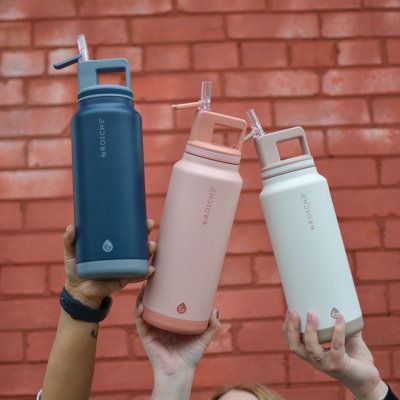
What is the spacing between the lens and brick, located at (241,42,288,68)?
5.86ft

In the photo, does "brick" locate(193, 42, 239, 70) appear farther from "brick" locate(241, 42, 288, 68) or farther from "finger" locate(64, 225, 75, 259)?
"finger" locate(64, 225, 75, 259)

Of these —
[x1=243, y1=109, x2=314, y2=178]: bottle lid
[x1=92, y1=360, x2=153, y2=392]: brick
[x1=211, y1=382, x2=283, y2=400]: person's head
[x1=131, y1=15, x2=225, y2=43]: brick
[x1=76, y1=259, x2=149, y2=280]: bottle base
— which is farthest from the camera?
[x1=131, y1=15, x2=225, y2=43]: brick

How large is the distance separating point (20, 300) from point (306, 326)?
0.86 meters

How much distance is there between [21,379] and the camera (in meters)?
1.69

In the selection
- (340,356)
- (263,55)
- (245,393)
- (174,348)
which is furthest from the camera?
(263,55)

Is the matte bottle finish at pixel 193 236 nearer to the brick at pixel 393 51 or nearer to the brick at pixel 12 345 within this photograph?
the brick at pixel 12 345

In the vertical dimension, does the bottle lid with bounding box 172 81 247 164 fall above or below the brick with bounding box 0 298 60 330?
above

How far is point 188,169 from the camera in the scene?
110cm

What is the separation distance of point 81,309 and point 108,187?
253mm

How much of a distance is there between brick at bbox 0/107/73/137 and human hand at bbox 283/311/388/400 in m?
0.88

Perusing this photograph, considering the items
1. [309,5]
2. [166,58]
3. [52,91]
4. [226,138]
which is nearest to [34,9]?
[52,91]

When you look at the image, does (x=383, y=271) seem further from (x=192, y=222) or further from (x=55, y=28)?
(x=55, y=28)

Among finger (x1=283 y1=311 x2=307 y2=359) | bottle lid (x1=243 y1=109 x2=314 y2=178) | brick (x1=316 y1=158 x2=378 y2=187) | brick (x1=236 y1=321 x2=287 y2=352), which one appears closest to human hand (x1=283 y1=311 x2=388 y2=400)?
finger (x1=283 y1=311 x2=307 y2=359)

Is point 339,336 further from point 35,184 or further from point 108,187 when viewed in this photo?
point 35,184
